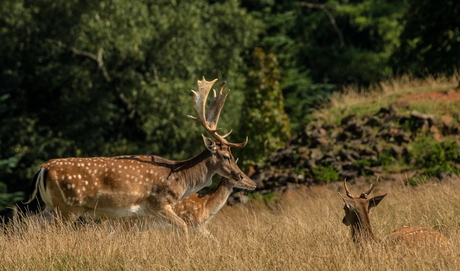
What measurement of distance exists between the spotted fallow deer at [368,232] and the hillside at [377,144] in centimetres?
653

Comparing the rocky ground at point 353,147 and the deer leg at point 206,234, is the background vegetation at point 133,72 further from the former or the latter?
the deer leg at point 206,234

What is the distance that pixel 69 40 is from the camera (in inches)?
931

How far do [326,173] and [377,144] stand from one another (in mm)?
1313

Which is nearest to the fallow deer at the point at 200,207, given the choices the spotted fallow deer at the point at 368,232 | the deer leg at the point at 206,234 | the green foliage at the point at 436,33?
the deer leg at the point at 206,234

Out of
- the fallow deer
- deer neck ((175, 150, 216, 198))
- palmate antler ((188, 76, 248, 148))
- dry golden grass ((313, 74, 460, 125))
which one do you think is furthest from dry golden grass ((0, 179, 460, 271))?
dry golden grass ((313, 74, 460, 125))

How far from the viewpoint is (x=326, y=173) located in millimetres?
15625

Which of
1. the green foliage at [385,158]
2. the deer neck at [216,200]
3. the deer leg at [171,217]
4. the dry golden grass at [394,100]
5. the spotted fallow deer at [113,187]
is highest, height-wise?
the spotted fallow deer at [113,187]

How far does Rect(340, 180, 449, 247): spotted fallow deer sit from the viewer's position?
23.7ft

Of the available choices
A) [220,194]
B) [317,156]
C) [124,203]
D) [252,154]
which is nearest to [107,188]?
[124,203]

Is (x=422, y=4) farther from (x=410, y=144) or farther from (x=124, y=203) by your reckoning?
(x=124, y=203)

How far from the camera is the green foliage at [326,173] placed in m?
15.4

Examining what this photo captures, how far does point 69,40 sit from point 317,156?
34.2 feet

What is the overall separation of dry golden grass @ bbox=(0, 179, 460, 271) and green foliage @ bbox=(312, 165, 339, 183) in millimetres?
5572

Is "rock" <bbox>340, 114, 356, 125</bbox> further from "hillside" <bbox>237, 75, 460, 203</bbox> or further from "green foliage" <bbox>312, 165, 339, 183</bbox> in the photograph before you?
"green foliage" <bbox>312, 165, 339, 183</bbox>
